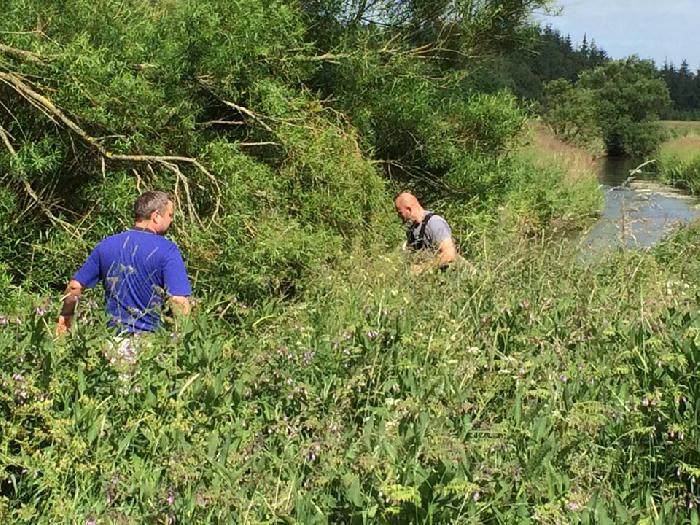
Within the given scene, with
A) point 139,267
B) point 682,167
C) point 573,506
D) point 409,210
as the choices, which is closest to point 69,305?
point 139,267

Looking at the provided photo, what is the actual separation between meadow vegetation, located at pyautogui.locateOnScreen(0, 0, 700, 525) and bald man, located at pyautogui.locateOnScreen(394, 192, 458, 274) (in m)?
0.33

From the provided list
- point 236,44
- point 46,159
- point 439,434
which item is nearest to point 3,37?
point 46,159

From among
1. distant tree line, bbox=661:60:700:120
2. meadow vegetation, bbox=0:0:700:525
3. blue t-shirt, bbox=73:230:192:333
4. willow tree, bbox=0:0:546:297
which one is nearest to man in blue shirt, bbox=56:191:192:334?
blue t-shirt, bbox=73:230:192:333

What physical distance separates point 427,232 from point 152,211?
2.54 meters

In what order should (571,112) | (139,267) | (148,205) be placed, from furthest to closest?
(571,112)
(148,205)
(139,267)

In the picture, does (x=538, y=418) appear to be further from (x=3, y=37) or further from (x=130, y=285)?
(x=3, y=37)

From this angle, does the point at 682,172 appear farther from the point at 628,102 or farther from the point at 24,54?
the point at 628,102

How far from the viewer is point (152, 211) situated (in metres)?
4.09

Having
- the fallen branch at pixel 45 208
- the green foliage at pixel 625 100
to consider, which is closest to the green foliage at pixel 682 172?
the green foliage at pixel 625 100

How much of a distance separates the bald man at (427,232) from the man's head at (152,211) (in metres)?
1.99

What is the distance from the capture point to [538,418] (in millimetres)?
2580

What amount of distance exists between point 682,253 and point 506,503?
497cm

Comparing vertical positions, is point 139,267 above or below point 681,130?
above

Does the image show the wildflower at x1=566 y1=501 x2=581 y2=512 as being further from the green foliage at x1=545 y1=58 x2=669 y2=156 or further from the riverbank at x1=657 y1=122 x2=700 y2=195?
the green foliage at x1=545 y1=58 x2=669 y2=156
